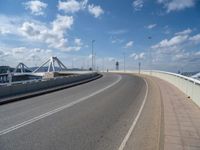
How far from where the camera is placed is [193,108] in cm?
1204

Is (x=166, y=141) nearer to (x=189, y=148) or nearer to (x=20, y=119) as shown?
(x=189, y=148)

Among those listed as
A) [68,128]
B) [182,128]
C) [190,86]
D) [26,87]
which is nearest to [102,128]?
[68,128]

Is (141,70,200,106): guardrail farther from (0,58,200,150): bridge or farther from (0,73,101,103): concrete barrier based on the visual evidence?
(0,73,101,103): concrete barrier

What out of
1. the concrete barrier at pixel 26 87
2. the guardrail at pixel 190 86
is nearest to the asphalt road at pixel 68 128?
the guardrail at pixel 190 86

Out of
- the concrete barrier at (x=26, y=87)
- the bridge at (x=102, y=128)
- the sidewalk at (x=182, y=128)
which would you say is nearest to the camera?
the sidewalk at (x=182, y=128)

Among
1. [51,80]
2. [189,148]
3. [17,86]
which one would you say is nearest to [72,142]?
[189,148]

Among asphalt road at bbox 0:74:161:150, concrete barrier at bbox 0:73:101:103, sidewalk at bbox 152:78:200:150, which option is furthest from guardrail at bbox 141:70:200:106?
concrete barrier at bbox 0:73:101:103

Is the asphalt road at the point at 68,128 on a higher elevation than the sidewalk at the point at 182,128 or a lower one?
lower

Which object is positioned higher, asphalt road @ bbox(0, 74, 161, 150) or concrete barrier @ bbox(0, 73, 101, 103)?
concrete barrier @ bbox(0, 73, 101, 103)

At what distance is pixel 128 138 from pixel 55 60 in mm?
117503

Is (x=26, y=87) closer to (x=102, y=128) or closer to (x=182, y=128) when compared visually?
A: (x=102, y=128)

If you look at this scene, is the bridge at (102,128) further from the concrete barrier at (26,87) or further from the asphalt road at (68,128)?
the concrete barrier at (26,87)

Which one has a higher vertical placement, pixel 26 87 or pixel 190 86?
pixel 190 86

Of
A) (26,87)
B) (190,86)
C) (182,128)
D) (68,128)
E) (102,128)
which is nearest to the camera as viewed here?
(182,128)
